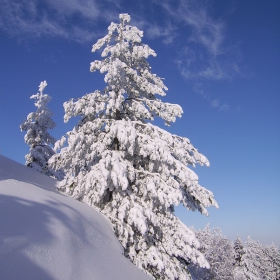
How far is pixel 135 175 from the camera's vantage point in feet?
28.9

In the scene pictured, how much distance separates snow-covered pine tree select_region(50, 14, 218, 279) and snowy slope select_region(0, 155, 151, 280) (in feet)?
6.54

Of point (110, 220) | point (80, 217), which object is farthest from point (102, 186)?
point (80, 217)

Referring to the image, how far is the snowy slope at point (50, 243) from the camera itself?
3217 mm

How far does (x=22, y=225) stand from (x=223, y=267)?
4357 centimetres

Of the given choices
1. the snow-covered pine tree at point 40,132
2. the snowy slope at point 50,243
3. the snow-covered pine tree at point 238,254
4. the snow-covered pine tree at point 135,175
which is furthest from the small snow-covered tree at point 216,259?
the snowy slope at point 50,243

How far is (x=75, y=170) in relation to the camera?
1005 cm

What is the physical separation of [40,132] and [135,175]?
15.7 meters

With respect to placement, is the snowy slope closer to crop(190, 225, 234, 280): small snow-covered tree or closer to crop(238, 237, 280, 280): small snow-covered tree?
crop(190, 225, 234, 280): small snow-covered tree

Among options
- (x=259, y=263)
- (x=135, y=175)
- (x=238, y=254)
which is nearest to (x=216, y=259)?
(x=238, y=254)

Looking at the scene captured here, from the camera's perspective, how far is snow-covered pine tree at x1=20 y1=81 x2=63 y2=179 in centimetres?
2088

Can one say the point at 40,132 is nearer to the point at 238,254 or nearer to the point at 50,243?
the point at 50,243

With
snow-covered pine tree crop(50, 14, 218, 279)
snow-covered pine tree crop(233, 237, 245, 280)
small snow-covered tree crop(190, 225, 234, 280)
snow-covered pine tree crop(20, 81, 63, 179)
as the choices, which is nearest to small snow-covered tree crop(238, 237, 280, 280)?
snow-covered pine tree crop(233, 237, 245, 280)

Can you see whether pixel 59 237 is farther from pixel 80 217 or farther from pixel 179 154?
pixel 179 154

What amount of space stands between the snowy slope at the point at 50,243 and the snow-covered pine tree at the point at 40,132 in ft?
54.1
